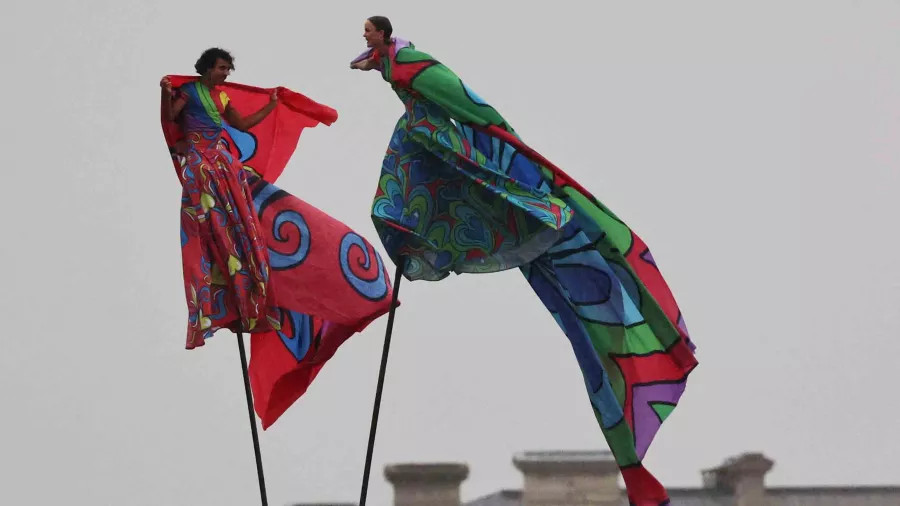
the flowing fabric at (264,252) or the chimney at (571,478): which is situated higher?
the flowing fabric at (264,252)

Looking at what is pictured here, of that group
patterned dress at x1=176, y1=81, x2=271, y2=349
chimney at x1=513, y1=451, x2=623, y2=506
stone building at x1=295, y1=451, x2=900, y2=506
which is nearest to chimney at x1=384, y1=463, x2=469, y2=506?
stone building at x1=295, y1=451, x2=900, y2=506

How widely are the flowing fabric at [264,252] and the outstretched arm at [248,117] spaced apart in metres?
0.04

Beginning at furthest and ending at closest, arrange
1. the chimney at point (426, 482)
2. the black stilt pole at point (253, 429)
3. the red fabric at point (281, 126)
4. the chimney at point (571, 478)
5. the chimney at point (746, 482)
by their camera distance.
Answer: the chimney at point (746, 482), the chimney at point (426, 482), the chimney at point (571, 478), the red fabric at point (281, 126), the black stilt pole at point (253, 429)

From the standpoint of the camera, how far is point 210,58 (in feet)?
39.7

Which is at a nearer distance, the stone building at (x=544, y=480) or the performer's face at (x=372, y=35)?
the performer's face at (x=372, y=35)

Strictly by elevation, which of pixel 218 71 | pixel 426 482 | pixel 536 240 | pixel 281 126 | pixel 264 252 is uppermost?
pixel 218 71

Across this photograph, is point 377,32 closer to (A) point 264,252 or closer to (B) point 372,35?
(B) point 372,35

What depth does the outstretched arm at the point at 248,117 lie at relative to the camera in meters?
12.2

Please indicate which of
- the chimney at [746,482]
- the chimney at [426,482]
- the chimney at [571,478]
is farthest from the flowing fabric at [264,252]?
the chimney at [746,482]

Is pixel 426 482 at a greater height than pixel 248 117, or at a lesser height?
lesser

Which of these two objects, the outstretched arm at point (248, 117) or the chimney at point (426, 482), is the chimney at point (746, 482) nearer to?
the chimney at point (426, 482)

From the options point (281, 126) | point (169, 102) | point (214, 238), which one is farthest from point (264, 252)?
point (281, 126)

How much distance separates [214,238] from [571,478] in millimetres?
8618

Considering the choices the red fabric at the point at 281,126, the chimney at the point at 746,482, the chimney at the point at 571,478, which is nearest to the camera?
the red fabric at the point at 281,126
